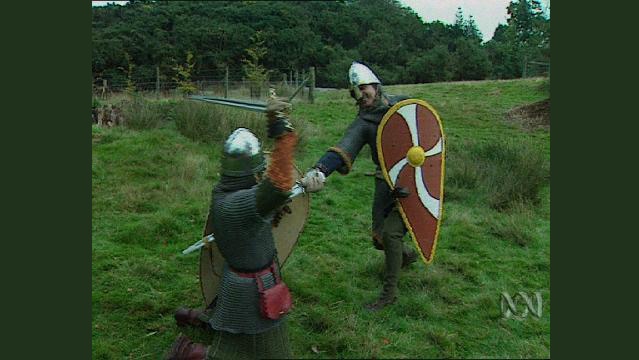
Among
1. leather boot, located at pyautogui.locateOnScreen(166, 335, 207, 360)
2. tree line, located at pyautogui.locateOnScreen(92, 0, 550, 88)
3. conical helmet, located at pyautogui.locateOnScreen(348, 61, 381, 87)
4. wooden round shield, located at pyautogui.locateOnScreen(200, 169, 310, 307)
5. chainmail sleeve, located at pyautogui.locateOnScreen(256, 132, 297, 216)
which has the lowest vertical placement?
leather boot, located at pyautogui.locateOnScreen(166, 335, 207, 360)

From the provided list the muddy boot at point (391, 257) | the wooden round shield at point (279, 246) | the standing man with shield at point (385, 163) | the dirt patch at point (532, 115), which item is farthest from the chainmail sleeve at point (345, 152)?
the dirt patch at point (532, 115)

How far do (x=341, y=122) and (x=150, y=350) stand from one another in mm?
7740

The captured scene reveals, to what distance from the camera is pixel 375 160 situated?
12.7ft

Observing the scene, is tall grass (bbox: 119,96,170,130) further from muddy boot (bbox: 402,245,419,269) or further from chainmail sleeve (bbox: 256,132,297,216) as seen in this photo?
chainmail sleeve (bbox: 256,132,297,216)

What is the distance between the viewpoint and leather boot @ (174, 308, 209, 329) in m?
3.68

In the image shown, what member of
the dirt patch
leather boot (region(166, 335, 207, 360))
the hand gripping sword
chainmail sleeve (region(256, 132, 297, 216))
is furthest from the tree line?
leather boot (region(166, 335, 207, 360))

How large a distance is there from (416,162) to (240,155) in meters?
1.29

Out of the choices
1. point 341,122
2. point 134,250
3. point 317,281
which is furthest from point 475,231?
point 341,122

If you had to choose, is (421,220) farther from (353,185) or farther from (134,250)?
(353,185)

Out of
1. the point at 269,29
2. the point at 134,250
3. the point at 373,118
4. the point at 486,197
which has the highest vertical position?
the point at 269,29

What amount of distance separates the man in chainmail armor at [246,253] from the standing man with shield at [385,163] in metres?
0.65

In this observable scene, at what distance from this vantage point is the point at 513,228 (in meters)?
5.47

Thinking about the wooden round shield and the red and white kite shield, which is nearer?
the wooden round shield

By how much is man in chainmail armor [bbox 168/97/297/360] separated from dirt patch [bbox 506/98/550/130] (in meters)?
8.11
